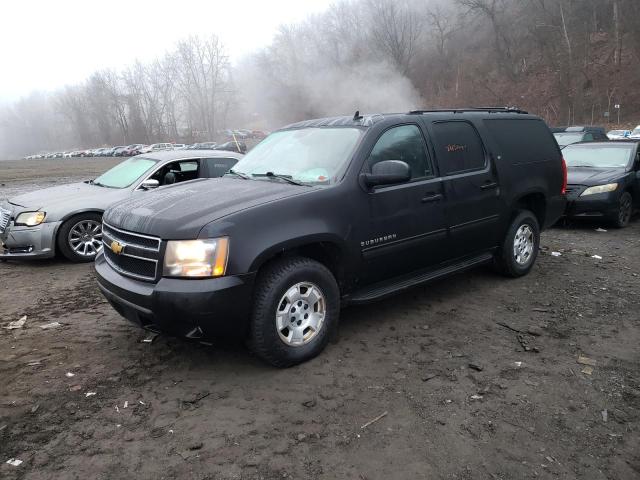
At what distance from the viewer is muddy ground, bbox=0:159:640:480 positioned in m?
2.42

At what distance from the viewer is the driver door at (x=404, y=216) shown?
145 inches

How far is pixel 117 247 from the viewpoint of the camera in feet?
11.1

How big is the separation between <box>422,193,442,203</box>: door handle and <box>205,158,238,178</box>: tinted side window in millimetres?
3613

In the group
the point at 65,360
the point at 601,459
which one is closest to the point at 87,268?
Answer: the point at 65,360

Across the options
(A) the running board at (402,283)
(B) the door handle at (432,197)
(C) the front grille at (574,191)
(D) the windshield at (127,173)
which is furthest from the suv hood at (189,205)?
(C) the front grille at (574,191)

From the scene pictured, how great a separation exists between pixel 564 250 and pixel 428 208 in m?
3.38

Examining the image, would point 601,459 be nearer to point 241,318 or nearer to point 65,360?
point 241,318

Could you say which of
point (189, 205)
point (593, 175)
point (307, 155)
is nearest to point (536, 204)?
point (307, 155)

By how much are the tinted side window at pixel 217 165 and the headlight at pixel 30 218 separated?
2.16 meters

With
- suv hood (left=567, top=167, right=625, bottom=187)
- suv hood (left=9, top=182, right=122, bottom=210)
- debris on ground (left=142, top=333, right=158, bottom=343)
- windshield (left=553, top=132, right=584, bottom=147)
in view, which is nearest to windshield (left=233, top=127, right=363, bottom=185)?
debris on ground (left=142, top=333, right=158, bottom=343)

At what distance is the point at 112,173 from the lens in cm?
705

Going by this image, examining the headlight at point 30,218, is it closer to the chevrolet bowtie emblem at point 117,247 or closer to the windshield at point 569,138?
the chevrolet bowtie emblem at point 117,247

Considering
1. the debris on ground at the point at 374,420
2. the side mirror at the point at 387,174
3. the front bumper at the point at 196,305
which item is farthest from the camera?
the side mirror at the point at 387,174

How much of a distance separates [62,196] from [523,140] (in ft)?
18.7
